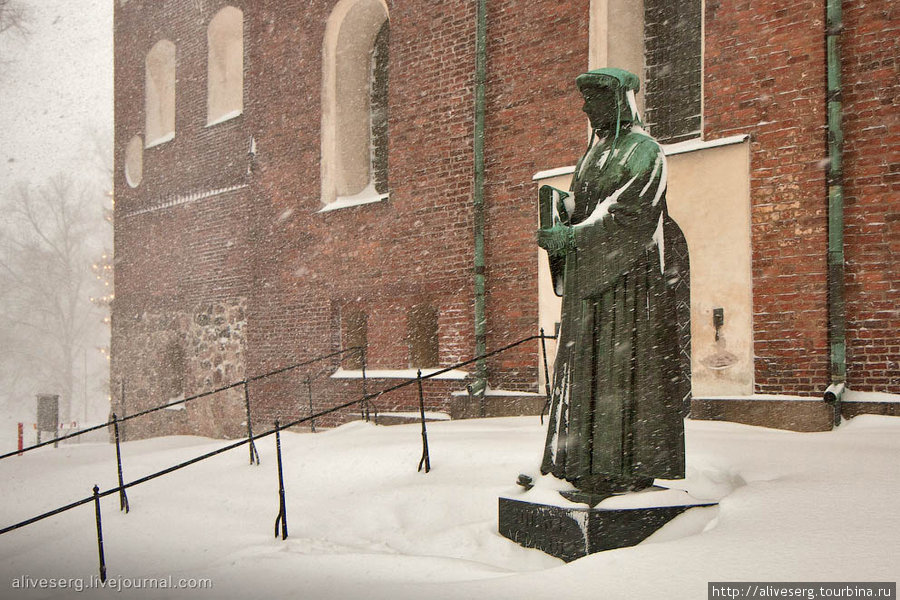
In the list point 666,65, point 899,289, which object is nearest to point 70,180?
point 666,65

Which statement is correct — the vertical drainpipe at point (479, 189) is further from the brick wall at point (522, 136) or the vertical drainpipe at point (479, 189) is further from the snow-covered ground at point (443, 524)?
the snow-covered ground at point (443, 524)

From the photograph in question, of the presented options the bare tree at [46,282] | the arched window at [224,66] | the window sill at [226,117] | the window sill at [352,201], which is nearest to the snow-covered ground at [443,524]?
the window sill at [352,201]

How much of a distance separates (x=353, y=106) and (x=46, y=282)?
103 ft

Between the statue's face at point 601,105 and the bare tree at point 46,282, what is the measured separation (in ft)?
113

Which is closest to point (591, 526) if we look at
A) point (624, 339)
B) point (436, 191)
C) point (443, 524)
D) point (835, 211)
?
point (624, 339)

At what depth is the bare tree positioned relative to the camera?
120 feet

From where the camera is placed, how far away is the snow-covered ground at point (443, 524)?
148 inches

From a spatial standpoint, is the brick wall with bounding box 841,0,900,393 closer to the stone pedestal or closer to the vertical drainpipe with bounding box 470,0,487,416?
the stone pedestal

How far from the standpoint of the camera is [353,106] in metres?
12.5

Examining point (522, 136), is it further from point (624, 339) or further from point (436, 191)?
point (624, 339)

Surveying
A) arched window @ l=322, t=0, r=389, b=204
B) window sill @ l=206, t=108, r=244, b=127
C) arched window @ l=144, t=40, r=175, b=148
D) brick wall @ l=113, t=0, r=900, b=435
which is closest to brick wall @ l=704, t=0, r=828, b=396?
brick wall @ l=113, t=0, r=900, b=435

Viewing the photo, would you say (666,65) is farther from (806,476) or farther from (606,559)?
(606,559)

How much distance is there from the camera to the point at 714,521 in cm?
A: 446

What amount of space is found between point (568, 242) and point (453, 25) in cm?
691
